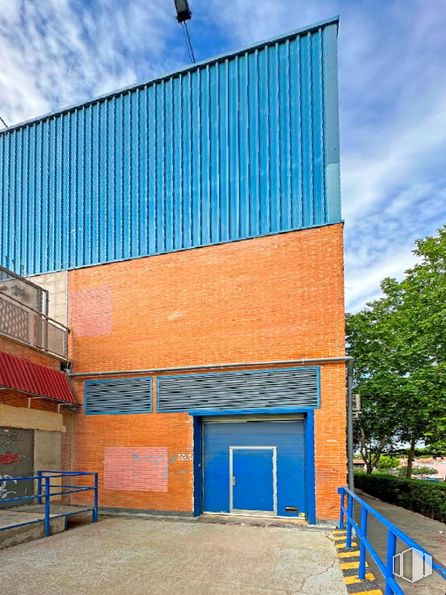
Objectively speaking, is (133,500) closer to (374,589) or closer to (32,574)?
(32,574)

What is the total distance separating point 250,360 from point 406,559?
766 centimetres

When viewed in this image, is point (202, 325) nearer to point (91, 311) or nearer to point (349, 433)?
point (91, 311)

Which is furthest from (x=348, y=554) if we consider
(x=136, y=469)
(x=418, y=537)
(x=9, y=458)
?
Result: (x=9, y=458)

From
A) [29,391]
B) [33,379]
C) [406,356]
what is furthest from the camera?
[406,356]

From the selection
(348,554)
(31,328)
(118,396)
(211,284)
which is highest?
(211,284)

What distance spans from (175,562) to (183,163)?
10.1 metres

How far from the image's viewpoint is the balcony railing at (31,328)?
11646mm

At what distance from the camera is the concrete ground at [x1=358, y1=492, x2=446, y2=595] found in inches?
303

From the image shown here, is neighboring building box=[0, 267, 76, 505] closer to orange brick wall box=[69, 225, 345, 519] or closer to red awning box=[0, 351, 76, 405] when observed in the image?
red awning box=[0, 351, 76, 405]

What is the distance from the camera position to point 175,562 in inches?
305

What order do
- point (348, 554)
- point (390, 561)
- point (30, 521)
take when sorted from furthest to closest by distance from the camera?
point (30, 521) < point (348, 554) < point (390, 561)

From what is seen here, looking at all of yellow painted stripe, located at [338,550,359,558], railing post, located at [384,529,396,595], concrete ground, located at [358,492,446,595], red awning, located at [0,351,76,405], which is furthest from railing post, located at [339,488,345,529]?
red awning, located at [0,351,76,405]

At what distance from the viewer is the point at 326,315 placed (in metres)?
11.5

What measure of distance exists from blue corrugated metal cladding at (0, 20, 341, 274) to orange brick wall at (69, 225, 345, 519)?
2.10ft
